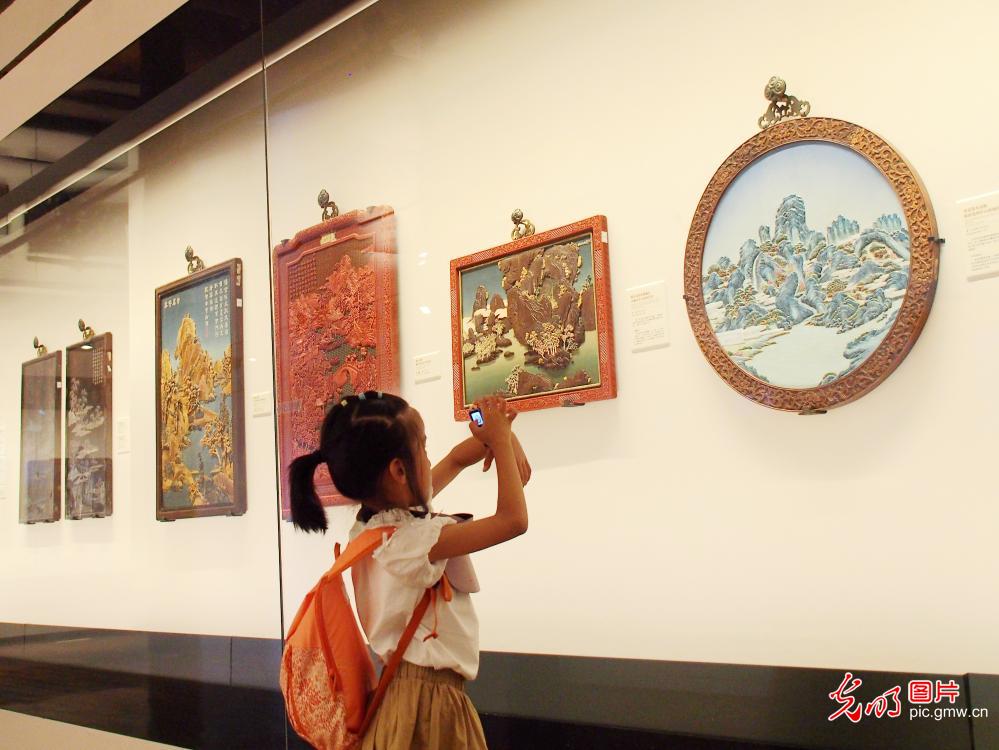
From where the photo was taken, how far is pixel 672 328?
96.5 inches

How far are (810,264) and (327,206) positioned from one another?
4.66ft

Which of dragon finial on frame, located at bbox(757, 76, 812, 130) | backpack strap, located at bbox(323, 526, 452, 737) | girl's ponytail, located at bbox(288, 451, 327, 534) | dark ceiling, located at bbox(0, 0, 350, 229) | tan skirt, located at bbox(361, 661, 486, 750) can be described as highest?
dark ceiling, located at bbox(0, 0, 350, 229)

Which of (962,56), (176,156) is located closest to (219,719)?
(176,156)

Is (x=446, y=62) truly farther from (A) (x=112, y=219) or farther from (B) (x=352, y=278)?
(A) (x=112, y=219)

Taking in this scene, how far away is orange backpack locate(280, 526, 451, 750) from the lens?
1.83 metres

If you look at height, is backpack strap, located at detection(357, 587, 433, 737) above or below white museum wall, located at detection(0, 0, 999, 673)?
below

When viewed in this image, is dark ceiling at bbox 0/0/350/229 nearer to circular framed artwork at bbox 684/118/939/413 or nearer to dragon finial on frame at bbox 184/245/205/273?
dragon finial on frame at bbox 184/245/205/273

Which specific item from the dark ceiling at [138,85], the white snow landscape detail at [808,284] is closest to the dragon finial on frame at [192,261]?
the dark ceiling at [138,85]

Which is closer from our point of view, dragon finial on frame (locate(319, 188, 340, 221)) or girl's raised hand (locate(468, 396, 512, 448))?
girl's raised hand (locate(468, 396, 512, 448))

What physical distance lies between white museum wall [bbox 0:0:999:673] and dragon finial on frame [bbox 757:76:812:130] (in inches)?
1.9

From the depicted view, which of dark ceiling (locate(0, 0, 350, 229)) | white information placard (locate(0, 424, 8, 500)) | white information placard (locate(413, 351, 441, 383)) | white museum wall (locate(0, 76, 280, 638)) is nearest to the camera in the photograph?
white information placard (locate(413, 351, 441, 383))

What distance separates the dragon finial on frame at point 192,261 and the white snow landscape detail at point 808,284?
1777mm

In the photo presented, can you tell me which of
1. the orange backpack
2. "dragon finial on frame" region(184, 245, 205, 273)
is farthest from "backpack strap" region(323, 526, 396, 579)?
"dragon finial on frame" region(184, 245, 205, 273)

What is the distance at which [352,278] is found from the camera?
9.23 feet
